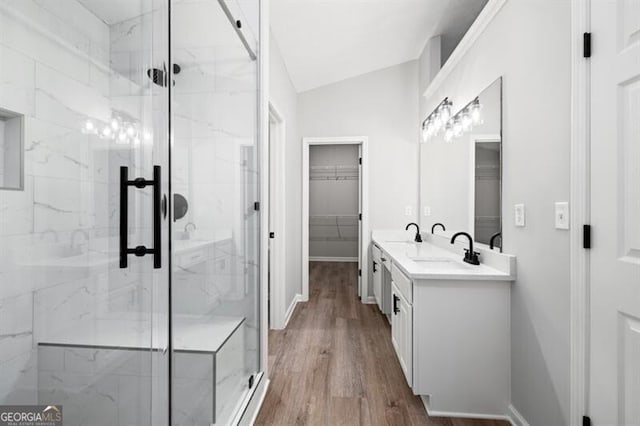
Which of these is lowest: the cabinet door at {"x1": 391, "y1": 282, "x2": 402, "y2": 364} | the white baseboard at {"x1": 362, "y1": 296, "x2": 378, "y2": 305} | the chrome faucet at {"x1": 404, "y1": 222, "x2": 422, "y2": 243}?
the white baseboard at {"x1": 362, "y1": 296, "x2": 378, "y2": 305}

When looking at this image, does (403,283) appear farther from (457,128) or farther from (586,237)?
(457,128)

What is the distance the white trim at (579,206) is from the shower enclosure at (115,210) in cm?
151

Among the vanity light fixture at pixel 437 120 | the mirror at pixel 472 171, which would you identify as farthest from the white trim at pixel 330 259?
the vanity light fixture at pixel 437 120

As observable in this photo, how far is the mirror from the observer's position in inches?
75.7

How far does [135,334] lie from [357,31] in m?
3.04

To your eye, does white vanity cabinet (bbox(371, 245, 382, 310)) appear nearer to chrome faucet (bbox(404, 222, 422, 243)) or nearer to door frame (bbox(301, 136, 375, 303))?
door frame (bbox(301, 136, 375, 303))

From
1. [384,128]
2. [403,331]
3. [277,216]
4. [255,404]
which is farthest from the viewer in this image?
[384,128]

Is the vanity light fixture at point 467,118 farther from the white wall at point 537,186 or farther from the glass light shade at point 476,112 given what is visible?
the white wall at point 537,186

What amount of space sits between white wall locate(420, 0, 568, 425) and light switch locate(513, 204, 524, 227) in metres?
0.04

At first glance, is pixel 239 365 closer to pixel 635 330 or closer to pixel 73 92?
pixel 73 92

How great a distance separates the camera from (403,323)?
2.00 metres

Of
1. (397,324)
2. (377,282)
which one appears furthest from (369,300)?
(397,324)

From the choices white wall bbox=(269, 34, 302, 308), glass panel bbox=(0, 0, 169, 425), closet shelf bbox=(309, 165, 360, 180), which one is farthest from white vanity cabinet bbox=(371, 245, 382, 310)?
closet shelf bbox=(309, 165, 360, 180)

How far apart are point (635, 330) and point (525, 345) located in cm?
65
